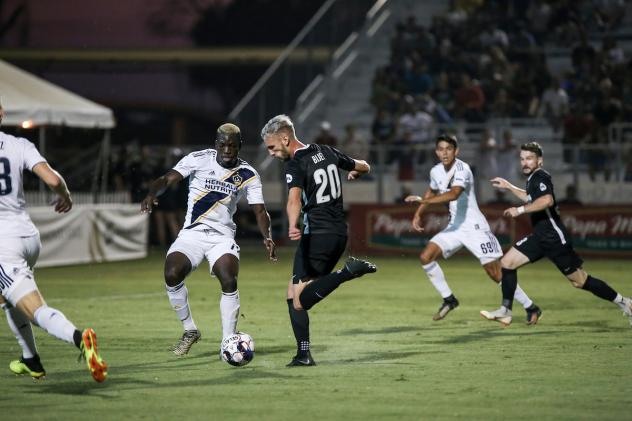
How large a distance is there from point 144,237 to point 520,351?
16929mm

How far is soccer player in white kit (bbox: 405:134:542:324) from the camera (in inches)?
560

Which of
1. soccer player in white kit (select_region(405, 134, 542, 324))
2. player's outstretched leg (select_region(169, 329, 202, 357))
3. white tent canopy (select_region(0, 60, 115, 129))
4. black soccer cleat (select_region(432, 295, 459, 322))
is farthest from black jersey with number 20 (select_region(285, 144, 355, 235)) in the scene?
white tent canopy (select_region(0, 60, 115, 129))

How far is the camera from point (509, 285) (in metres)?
13.6

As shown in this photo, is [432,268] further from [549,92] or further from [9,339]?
[549,92]

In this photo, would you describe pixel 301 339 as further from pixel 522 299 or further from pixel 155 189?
pixel 522 299

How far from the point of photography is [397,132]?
29656 millimetres

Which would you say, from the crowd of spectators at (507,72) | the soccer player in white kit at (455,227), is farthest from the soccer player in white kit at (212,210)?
the crowd of spectators at (507,72)

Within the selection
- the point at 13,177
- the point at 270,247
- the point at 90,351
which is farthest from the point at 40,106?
the point at 90,351

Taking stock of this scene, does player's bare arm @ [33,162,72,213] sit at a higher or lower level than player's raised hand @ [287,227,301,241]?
higher

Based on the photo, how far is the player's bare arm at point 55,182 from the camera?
862 centimetres

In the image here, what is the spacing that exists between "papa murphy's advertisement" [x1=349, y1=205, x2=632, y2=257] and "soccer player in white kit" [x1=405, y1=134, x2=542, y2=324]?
12.0 metres

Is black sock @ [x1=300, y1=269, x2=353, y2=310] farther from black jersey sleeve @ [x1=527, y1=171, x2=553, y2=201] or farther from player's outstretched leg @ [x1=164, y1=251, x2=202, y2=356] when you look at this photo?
black jersey sleeve @ [x1=527, y1=171, x2=553, y2=201]

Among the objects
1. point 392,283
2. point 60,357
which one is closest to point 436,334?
point 60,357

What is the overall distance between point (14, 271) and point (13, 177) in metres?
0.71
